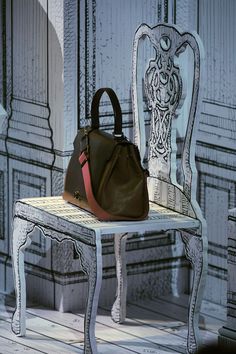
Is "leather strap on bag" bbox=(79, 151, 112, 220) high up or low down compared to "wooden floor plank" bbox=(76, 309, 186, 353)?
up

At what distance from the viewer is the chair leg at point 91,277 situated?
10.3 feet

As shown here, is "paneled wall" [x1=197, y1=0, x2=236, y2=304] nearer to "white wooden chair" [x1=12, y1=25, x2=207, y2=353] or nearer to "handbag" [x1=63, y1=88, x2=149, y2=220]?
"white wooden chair" [x1=12, y1=25, x2=207, y2=353]

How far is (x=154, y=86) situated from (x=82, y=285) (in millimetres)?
1004

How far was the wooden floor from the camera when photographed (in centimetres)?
356

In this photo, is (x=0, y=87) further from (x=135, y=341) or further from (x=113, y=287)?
(x=135, y=341)

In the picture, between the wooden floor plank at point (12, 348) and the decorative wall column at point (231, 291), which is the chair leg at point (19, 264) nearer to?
the wooden floor plank at point (12, 348)

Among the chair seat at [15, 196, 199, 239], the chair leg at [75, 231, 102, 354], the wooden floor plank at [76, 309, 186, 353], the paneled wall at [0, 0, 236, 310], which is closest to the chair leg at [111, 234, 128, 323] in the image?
the wooden floor plank at [76, 309, 186, 353]

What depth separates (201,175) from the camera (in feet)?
13.8

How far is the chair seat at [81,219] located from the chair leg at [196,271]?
2.4 inches

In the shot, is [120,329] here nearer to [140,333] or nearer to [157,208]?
[140,333]

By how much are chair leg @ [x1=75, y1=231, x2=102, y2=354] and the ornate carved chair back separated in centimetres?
47

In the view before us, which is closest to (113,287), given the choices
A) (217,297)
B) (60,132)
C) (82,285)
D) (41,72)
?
(82,285)

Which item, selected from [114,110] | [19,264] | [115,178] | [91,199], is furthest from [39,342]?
[114,110]

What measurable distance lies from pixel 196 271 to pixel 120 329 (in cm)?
61
